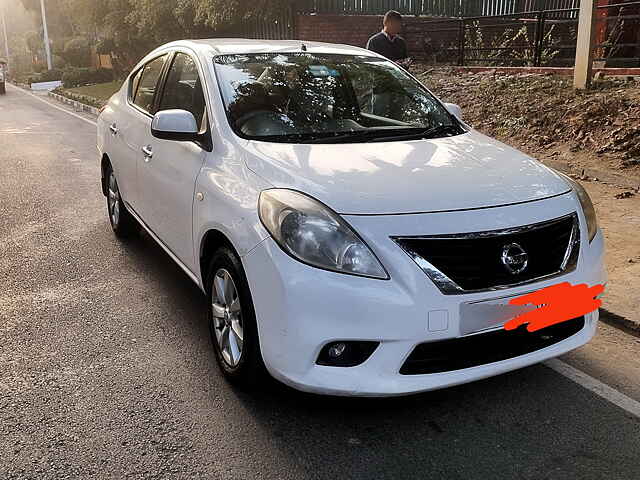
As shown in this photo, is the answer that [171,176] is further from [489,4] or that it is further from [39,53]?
→ [39,53]

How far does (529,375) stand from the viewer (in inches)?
138

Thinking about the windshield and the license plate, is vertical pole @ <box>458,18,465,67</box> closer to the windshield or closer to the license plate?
the windshield

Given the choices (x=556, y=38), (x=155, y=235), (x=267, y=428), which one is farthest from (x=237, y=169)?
(x=556, y=38)

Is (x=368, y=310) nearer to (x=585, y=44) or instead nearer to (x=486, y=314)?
(x=486, y=314)

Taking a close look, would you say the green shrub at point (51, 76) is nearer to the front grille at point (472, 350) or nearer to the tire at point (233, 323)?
the tire at point (233, 323)

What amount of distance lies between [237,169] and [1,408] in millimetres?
1609

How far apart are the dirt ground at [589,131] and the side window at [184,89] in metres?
2.87

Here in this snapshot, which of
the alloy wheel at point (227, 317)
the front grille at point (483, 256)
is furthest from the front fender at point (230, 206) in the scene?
the front grille at point (483, 256)

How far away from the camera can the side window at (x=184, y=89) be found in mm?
4012

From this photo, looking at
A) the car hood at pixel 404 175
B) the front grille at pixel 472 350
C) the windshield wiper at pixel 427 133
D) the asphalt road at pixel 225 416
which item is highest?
the windshield wiper at pixel 427 133

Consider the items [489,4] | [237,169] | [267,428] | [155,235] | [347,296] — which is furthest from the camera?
[489,4]

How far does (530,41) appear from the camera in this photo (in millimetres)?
14977

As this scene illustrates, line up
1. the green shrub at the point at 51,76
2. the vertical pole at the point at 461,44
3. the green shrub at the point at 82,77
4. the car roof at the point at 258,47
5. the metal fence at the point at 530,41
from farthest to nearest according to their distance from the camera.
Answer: the green shrub at the point at 51,76 < the green shrub at the point at 82,77 < the vertical pole at the point at 461,44 < the metal fence at the point at 530,41 < the car roof at the point at 258,47

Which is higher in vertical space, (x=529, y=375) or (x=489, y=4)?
(x=489, y=4)
